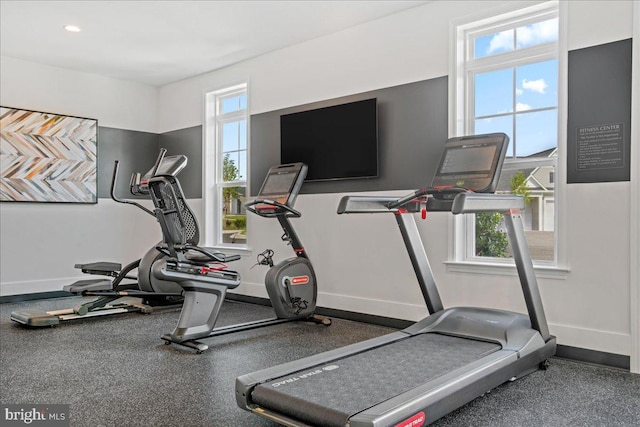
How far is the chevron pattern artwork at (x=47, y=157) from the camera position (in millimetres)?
6094

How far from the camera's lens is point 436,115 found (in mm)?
4508

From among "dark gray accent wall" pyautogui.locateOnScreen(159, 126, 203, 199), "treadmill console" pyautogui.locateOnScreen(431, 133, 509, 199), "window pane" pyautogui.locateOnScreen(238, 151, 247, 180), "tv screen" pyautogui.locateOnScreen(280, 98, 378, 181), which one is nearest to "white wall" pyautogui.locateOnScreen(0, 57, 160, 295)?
"dark gray accent wall" pyautogui.locateOnScreen(159, 126, 203, 199)

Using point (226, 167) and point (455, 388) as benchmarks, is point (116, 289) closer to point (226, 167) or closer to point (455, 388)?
point (226, 167)

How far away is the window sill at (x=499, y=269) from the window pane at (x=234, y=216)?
2.98 metres

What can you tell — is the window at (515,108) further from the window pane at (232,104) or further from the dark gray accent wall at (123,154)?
the dark gray accent wall at (123,154)

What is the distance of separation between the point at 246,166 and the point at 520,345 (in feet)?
13.4

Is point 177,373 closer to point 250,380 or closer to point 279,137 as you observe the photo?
point 250,380

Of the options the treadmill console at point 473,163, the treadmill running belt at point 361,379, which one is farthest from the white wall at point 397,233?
the treadmill running belt at point 361,379

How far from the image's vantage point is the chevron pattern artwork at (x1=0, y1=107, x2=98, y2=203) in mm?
6094

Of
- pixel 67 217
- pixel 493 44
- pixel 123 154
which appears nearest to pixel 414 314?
pixel 493 44

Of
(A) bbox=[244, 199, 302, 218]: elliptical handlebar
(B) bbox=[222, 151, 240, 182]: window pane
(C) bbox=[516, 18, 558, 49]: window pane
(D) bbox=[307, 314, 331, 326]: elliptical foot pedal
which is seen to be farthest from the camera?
(B) bbox=[222, 151, 240, 182]: window pane

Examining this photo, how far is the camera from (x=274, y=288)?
4.61 m

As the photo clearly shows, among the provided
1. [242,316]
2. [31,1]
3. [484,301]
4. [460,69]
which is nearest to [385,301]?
[484,301]

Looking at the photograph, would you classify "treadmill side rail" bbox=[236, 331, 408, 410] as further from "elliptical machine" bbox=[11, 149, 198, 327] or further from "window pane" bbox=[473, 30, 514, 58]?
"window pane" bbox=[473, 30, 514, 58]
